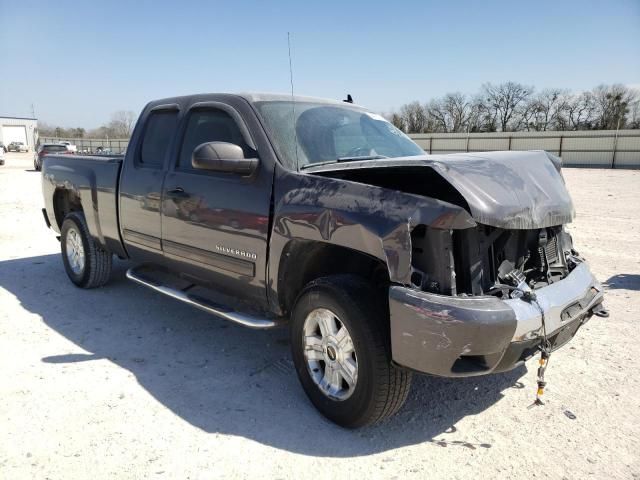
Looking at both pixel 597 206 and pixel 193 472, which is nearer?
pixel 193 472

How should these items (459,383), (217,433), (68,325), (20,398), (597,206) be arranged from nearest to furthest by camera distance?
(217,433) < (20,398) < (459,383) < (68,325) < (597,206)

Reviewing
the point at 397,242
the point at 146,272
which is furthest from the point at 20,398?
the point at 397,242

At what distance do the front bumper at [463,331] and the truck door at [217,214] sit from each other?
1.19 metres

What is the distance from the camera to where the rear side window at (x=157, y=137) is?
443cm

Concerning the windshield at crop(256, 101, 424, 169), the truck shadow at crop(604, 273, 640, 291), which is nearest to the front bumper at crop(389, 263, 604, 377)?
the windshield at crop(256, 101, 424, 169)

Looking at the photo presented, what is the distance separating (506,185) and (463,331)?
35.4 inches

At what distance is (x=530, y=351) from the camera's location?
273 cm

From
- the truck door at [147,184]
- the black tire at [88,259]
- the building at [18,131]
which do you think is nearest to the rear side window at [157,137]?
the truck door at [147,184]

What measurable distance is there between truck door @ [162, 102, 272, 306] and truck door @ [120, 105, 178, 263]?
A: 0.17 metres

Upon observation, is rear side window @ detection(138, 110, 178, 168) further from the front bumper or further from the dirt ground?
the front bumper

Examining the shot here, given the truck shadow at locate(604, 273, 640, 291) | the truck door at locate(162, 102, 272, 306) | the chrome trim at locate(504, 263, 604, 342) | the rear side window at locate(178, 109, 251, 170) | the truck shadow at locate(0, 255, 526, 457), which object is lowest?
the truck shadow at locate(604, 273, 640, 291)

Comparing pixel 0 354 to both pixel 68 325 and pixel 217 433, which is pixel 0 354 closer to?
pixel 68 325

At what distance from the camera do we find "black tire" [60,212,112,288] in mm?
5496

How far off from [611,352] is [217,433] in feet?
10.0
